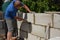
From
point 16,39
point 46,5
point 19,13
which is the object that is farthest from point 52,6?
point 16,39

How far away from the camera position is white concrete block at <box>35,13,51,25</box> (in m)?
5.46

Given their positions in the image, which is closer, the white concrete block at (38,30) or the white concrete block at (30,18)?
the white concrete block at (38,30)

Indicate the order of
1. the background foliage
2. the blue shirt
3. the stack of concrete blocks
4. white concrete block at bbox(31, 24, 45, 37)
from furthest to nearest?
the background foliage < the blue shirt < white concrete block at bbox(31, 24, 45, 37) < the stack of concrete blocks

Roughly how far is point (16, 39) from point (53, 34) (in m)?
1.80

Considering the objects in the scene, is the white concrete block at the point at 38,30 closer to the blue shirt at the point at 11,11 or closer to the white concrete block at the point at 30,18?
the white concrete block at the point at 30,18

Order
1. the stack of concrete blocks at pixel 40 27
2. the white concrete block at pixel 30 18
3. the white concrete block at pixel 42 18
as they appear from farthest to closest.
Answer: the white concrete block at pixel 30 18, the white concrete block at pixel 42 18, the stack of concrete blocks at pixel 40 27

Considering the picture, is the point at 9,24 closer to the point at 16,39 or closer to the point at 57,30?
the point at 16,39

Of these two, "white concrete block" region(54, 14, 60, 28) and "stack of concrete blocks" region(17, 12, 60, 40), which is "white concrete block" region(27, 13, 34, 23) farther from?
"white concrete block" region(54, 14, 60, 28)

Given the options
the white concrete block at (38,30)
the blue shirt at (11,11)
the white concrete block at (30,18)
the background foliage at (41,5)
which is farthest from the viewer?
the background foliage at (41,5)

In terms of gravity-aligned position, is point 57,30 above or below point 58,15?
below

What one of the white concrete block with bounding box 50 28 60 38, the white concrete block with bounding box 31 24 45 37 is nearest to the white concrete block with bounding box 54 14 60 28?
the white concrete block with bounding box 50 28 60 38

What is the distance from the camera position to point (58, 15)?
5055mm

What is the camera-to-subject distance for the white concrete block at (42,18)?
5.46 m

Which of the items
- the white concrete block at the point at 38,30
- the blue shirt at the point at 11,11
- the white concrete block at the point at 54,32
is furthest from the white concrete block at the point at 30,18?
the white concrete block at the point at 54,32
